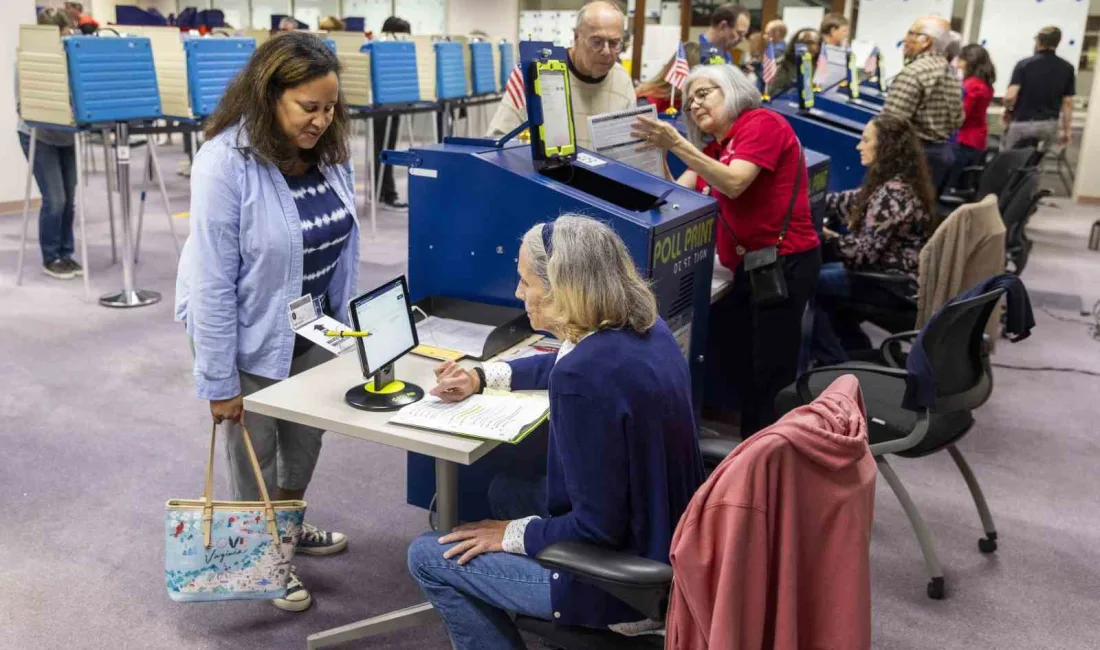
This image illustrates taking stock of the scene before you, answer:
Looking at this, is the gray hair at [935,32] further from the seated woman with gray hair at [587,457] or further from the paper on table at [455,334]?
the seated woman with gray hair at [587,457]

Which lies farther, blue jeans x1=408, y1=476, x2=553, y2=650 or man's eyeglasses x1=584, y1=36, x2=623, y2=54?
man's eyeglasses x1=584, y1=36, x2=623, y2=54

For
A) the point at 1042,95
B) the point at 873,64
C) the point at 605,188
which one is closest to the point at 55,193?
the point at 605,188

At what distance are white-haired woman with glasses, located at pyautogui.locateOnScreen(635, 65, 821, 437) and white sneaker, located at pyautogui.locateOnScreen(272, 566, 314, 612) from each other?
63.3 inches

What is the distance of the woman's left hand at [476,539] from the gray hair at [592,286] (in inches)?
15.8

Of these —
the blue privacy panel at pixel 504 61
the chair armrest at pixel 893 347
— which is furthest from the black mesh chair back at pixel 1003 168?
the blue privacy panel at pixel 504 61

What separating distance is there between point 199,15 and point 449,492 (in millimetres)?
12317

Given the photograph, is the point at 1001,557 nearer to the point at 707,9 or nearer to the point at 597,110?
the point at 597,110

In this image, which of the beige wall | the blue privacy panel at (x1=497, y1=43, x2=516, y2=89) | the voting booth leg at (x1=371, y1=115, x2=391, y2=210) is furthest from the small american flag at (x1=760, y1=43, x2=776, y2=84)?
the beige wall

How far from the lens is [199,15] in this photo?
41.4 feet

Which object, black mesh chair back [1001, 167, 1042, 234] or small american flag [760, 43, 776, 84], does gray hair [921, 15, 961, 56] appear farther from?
black mesh chair back [1001, 167, 1042, 234]

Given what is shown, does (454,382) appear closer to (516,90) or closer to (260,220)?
(260,220)

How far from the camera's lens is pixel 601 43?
342cm

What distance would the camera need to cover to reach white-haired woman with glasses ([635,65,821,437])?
287cm

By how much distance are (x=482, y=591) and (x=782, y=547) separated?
64 cm
